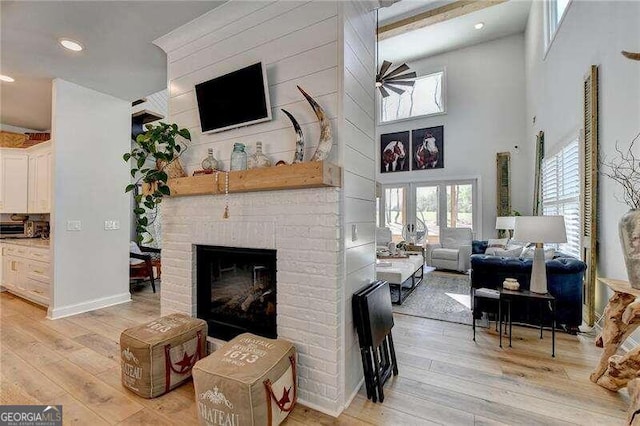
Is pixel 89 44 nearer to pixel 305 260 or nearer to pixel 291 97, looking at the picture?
pixel 291 97

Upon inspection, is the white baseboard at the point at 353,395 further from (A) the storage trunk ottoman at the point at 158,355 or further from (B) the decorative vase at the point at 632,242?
(B) the decorative vase at the point at 632,242

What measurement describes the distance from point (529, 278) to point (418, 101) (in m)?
6.27

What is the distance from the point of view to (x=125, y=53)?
10.1 ft

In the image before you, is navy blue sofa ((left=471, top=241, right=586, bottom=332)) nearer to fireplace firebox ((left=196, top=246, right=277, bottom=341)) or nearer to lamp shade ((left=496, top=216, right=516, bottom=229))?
lamp shade ((left=496, top=216, right=516, bottom=229))

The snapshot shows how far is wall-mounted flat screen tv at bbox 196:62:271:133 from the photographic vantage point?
2.15 meters

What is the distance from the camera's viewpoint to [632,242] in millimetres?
1918

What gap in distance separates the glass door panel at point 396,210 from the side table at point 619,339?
6134mm

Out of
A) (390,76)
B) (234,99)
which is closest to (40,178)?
(234,99)

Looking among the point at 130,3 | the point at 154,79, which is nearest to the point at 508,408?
the point at 130,3

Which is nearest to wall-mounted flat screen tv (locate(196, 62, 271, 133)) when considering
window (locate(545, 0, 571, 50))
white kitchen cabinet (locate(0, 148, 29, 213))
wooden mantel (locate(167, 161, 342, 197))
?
wooden mantel (locate(167, 161, 342, 197))

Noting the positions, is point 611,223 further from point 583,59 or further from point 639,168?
point 583,59

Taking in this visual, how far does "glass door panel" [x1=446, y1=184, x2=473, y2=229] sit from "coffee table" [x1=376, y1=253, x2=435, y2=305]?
2.70m

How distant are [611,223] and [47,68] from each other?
6.28 meters

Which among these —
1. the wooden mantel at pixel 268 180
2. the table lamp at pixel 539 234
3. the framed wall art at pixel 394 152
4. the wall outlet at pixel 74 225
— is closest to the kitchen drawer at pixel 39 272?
the wall outlet at pixel 74 225
